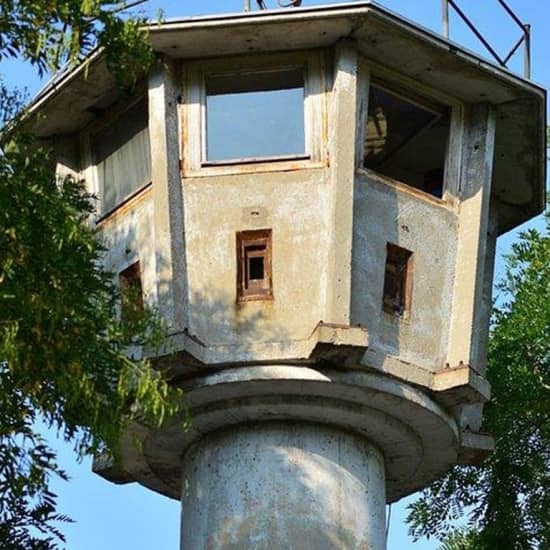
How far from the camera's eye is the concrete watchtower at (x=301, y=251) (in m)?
15.2

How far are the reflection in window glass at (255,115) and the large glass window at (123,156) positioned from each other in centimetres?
69

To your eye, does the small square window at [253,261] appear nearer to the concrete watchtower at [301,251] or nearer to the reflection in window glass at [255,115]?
the concrete watchtower at [301,251]

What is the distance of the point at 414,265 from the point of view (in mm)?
15883

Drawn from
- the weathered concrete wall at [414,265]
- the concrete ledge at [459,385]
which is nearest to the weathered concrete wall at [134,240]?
the weathered concrete wall at [414,265]

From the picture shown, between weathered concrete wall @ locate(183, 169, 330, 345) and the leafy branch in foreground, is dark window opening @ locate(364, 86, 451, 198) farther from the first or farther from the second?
the leafy branch in foreground

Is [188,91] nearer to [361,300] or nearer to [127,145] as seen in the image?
[127,145]

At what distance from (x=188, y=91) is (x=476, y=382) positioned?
12.2ft

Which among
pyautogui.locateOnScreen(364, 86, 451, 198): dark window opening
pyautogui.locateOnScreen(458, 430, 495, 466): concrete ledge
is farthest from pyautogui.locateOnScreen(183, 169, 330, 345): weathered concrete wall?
pyautogui.locateOnScreen(458, 430, 495, 466): concrete ledge

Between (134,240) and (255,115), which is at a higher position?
(255,115)

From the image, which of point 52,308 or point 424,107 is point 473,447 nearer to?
point 424,107

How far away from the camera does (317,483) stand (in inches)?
607

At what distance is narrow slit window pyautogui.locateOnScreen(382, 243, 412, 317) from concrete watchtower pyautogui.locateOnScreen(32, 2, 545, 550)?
18mm

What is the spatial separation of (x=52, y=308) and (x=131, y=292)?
2181mm

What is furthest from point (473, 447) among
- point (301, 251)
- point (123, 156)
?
point (123, 156)
